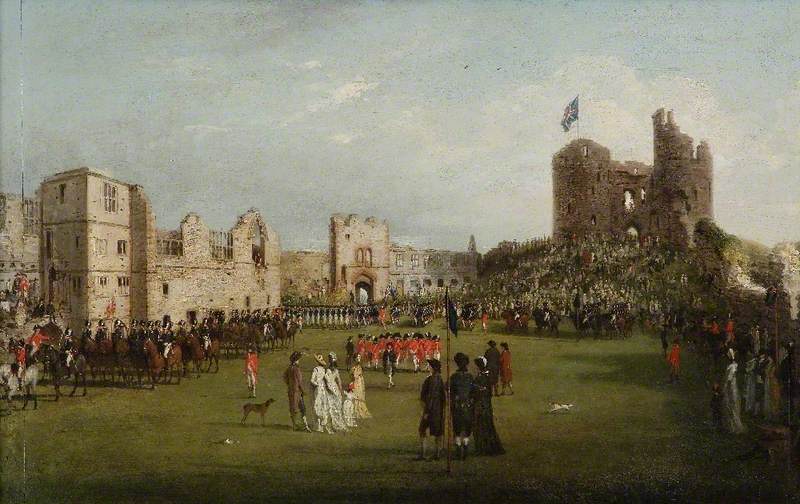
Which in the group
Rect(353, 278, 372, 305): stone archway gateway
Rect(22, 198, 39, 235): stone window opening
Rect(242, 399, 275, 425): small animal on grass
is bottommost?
Rect(242, 399, 275, 425): small animal on grass

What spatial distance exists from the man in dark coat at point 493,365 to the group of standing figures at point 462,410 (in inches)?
17.9

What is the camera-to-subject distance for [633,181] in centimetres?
1313

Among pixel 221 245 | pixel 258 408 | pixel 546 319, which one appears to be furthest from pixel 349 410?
pixel 546 319

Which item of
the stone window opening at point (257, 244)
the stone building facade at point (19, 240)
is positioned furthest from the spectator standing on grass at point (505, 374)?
the stone building facade at point (19, 240)

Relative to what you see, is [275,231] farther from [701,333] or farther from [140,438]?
[701,333]

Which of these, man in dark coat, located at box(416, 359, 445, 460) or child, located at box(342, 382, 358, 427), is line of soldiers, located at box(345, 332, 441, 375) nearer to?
child, located at box(342, 382, 358, 427)

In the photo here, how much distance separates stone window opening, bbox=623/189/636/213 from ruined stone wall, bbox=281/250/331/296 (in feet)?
22.1

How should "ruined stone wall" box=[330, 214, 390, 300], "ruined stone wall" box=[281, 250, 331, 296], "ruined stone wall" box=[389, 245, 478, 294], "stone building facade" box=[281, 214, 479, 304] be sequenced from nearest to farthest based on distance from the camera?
"ruined stone wall" box=[330, 214, 390, 300] → "stone building facade" box=[281, 214, 479, 304] → "ruined stone wall" box=[281, 250, 331, 296] → "ruined stone wall" box=[389, 245, 478, 294]

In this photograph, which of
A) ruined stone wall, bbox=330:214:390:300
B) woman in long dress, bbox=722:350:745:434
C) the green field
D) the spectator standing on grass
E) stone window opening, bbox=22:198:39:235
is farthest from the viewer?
ruined stone wall, bbox=330:214:390:300

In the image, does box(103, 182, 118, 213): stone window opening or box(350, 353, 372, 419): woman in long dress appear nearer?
box(350, 353, 372, 419): woman in long dress

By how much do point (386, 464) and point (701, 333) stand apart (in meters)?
6.03

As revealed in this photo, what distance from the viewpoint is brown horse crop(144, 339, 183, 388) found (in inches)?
450

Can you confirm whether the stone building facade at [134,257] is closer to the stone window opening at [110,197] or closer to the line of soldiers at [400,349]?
the stone window opening at [110,197]

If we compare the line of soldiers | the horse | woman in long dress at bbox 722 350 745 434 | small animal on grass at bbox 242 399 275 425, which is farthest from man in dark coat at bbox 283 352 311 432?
woman in long dress at bbox 722 350 745 434
